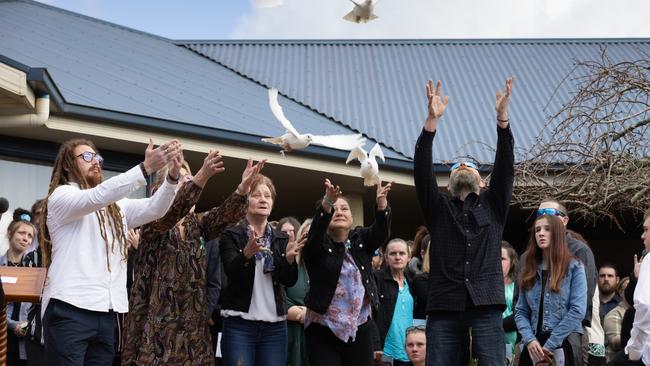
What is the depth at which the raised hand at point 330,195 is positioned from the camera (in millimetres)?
6656

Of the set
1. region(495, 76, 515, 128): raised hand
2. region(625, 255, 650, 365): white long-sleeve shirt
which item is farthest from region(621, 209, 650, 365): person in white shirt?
region(495, 76, 515, 128): raised hand

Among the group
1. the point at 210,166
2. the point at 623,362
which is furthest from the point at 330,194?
the point at 623,362

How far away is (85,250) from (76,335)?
49 centimetres

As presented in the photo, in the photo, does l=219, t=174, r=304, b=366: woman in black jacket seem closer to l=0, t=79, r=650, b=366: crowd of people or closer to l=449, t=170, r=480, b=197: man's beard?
l=0, t=79, r=650, b=366: crowd of people

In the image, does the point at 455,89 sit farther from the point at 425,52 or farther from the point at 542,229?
the point at 542,229

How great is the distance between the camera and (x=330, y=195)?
6.67 meters

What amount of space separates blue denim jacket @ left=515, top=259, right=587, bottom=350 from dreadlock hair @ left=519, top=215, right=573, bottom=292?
40 mm

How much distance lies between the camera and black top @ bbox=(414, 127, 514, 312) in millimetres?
6156

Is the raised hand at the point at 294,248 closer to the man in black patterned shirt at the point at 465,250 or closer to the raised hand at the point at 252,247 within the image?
the raised hand at the point at 252,247

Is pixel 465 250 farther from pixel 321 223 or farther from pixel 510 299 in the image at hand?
pixel 510 299

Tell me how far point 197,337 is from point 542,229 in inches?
113

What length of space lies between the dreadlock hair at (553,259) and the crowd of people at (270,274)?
0.04 ft

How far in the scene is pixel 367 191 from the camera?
1481 centimetres

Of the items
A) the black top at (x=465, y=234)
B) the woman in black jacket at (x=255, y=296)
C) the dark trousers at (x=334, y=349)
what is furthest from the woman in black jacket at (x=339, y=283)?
the black top at (x=465, y=234)
